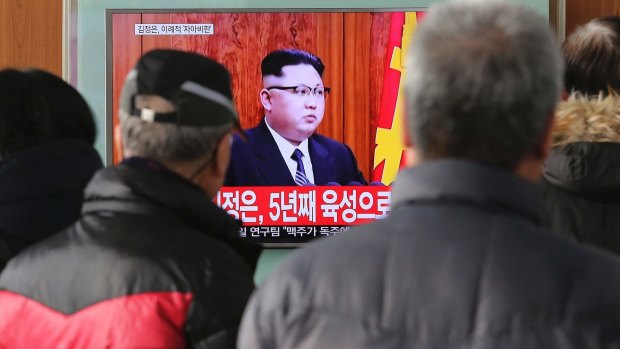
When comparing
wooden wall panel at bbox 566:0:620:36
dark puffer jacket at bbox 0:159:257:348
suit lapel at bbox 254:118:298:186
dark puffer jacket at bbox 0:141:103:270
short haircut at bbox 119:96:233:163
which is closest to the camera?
dark puffer jacket at bbox 0:159:257:348

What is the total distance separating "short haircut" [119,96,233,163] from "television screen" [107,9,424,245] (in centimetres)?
274

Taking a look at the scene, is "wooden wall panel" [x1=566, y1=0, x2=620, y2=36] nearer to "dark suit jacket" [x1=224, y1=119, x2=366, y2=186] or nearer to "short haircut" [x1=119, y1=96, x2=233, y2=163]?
"dark suit jacket" [x1=224, y1=119, x2=366, y2=186]

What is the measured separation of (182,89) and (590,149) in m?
0.83

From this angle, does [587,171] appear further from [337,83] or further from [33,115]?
[337,83]

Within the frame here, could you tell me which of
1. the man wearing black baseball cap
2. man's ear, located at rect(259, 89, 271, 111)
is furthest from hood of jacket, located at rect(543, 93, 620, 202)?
man's ear, located at rect(259, 89, 271, 111)

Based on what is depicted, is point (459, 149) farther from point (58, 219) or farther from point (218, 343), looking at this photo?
point (58, 219)

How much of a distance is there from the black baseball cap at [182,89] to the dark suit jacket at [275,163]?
2.67 metres

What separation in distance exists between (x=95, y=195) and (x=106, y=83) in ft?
9.66

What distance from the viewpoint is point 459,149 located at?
88 cm

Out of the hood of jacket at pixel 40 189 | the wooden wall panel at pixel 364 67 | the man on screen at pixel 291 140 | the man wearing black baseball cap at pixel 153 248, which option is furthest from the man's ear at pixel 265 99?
the man wearing black baseball cap at pixel 153 248

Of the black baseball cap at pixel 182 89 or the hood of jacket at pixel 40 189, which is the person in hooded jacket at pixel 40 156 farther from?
the black baseball cap at pixel 182 89

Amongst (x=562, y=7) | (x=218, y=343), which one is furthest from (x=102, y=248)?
(x=562, y=7)

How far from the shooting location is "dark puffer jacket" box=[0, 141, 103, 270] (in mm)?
1591

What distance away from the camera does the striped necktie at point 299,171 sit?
413 centimetres
